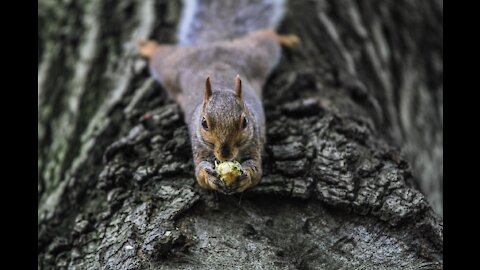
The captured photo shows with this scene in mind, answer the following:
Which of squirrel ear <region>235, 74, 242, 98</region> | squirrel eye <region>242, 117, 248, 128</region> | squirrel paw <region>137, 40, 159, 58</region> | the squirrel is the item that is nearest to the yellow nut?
the squirrel

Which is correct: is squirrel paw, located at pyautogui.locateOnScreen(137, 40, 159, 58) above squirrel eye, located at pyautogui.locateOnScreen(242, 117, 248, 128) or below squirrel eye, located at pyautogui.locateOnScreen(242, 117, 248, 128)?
above

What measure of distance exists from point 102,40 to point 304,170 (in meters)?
1.77

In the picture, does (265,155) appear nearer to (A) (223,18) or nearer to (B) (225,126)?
(B) (225,126)

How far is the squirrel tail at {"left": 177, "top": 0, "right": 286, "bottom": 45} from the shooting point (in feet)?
13.1

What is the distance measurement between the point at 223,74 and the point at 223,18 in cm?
84

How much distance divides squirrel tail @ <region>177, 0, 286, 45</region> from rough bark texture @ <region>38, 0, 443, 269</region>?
0.08m

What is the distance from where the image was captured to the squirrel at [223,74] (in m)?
2.78

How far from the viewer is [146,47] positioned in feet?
12.4

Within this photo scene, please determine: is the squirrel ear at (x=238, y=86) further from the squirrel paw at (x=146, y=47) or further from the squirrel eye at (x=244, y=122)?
the squirrel paw at (x=146, y=47)

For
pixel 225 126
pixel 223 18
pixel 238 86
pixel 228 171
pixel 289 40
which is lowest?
pixel 228 171

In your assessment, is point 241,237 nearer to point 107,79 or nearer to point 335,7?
point 107,79

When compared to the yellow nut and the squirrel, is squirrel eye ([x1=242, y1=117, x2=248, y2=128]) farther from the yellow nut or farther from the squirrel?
the yellow nut

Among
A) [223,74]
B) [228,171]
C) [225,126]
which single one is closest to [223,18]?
[223,74]

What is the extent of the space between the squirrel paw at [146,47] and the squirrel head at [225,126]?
3.04ft
